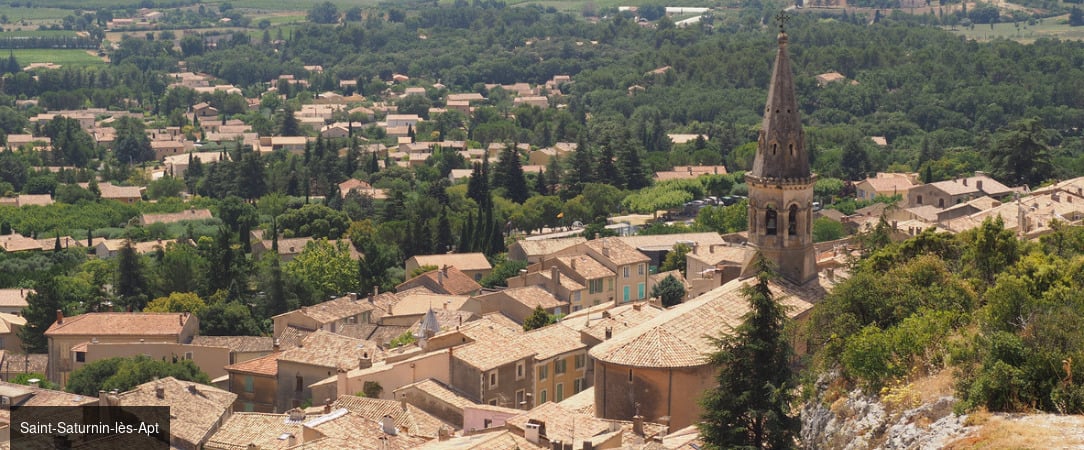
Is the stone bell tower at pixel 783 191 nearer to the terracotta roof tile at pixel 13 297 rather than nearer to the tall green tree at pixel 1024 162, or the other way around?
the terracotta roof tile at pixel 13 297

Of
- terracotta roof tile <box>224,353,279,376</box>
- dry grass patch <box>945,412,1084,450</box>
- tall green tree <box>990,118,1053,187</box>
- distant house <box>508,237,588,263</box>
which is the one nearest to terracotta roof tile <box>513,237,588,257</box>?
distant house <box>508,237,588,263</box>

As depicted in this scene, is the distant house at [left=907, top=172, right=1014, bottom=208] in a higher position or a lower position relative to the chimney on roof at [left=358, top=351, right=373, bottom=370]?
lower

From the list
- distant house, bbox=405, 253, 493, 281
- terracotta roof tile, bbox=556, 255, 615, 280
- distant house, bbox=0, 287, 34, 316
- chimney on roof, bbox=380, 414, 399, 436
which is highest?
chimney on roof, bbox=380, 414, 399, 436

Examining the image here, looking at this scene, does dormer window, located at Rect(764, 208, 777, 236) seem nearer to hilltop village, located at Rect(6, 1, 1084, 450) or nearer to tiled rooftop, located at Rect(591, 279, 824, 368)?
hilltop village, located at Rect(6, 1, 1084, 450)

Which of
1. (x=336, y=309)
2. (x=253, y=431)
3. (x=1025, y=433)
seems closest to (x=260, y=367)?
(x=253, y=431)

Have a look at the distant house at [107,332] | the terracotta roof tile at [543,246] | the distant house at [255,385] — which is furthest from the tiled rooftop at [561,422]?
the terracotta roof tile at [543,246]

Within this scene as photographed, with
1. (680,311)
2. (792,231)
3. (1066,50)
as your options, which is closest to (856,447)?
(680,311)

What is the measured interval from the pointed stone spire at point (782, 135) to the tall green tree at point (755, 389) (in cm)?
1261

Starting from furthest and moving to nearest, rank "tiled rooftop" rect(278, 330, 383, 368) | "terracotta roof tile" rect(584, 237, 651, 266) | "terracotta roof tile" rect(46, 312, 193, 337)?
"terracotta roof tile" rect(584, 237, 651, 266), "terracotta roof tile" rect(46, 312, 193, 337), "tiled rooftop" rect(278, 330, 383, 368)

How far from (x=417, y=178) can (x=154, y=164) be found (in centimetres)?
3493

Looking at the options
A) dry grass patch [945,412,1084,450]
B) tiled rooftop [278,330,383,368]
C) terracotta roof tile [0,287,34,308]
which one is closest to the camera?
dry grass patch [945,412,1084,450]

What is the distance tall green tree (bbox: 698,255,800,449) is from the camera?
34469 millimetres

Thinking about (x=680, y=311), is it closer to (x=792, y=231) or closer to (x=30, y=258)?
(x=792, y=231)

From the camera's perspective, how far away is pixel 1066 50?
17312 cm
